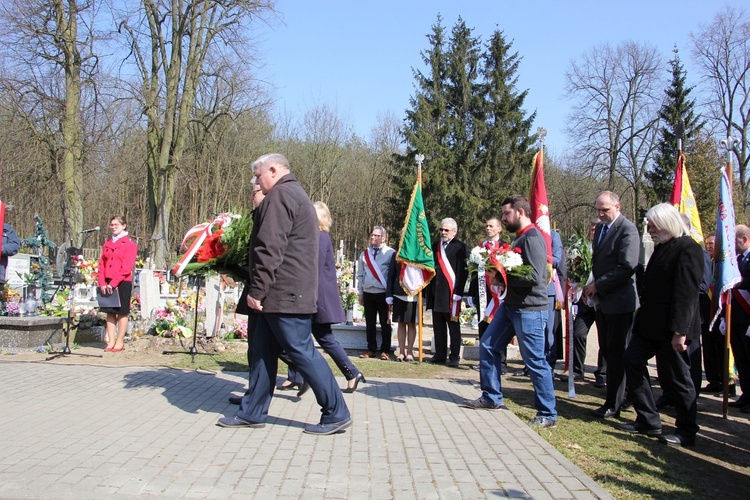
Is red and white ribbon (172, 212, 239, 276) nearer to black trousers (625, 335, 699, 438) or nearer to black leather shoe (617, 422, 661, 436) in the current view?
black trousers (625, 335, 699, 438)

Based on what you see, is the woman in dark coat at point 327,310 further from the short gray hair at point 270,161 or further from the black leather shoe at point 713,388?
the black leather shoe at point 713,388

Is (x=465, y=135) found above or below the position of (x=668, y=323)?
above

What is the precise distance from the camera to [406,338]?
32.6ft

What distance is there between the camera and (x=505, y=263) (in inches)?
228

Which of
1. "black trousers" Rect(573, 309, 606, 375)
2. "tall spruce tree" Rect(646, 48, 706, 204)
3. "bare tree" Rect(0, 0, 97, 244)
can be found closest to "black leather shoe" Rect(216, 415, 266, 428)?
"black trousers" Rect(573, 309, 606, 375)

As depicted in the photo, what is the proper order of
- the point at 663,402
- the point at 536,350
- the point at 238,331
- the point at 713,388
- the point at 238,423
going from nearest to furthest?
the point at 238,423
the point at 536,350
the point at 663,402
the point at 713,388
the point at 238,331

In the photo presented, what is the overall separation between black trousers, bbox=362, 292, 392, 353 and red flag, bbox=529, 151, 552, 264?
3.13 meters

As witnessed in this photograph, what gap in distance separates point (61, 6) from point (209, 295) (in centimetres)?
1694

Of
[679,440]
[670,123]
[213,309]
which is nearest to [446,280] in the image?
[213,309]

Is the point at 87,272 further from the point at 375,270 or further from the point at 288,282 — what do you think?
the point at 288,282

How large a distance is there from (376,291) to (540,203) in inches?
129

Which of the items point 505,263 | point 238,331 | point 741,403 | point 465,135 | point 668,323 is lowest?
point 741,403

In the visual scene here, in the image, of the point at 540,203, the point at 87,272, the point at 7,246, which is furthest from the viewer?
the point at 87,272

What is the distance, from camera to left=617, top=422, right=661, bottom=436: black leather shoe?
18.8 ft
